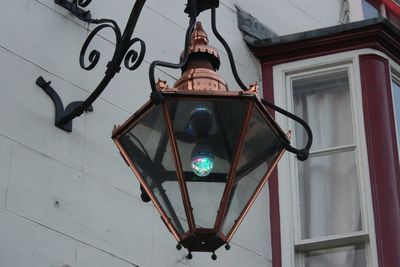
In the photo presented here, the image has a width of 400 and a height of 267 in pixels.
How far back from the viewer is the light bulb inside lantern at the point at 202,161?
477 cm

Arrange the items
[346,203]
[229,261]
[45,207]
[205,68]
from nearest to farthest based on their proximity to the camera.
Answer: [205,68] < [45,207] < [229,261] < [346,203]

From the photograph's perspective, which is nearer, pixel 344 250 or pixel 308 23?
pixel 344 250

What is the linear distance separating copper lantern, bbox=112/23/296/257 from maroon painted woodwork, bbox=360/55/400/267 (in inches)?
77.1

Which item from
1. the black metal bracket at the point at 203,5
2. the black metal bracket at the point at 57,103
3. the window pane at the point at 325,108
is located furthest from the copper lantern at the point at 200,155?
the window pane at the point at 325,108

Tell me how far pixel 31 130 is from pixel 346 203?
2.27 metres

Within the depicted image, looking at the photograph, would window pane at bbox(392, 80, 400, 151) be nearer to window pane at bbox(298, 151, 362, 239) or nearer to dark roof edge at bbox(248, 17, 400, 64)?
dark roof edge at bbox(248, 17, 400, 64)

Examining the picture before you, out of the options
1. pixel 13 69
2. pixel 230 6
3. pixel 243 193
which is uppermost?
pixel 230 6

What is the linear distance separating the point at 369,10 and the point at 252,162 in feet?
18.8

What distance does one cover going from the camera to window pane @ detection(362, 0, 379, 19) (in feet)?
33.6

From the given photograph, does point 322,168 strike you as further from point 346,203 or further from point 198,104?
point 198,104

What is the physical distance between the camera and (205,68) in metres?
5.20

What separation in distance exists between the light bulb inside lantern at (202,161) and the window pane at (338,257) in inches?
92.9

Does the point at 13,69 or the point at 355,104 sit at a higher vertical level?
the point at 355,104

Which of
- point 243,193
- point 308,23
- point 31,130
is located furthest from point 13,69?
point 308,23
